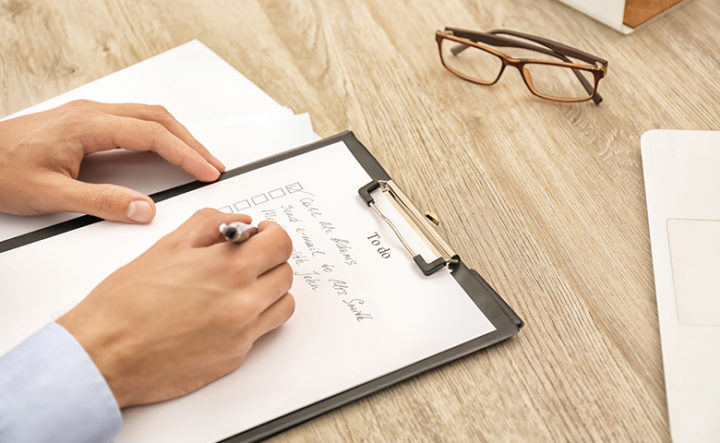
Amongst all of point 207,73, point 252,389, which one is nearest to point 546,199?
point 252,389

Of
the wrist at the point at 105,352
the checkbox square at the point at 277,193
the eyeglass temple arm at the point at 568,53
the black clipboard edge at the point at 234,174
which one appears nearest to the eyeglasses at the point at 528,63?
the eyeglass temple arm at the point at 568,53

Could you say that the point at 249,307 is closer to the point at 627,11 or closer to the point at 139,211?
the point at 139,211

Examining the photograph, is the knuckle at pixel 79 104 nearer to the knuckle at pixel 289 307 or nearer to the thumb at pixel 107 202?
the thumb at pixel 107 202

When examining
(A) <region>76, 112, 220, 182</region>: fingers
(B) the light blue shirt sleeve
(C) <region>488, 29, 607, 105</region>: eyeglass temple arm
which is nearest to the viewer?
(B) the light blue shirt sleeve

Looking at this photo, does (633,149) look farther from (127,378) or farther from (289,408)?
(127,378)

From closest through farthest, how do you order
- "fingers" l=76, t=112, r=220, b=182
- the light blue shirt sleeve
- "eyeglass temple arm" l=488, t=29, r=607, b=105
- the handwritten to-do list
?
the light blue shirt sleeve → the handwritten to-do list → "fingers" l=76, t=112, r=220, b=182 → "eyeglass temple arm" l=488, t=29, r=607, b=105

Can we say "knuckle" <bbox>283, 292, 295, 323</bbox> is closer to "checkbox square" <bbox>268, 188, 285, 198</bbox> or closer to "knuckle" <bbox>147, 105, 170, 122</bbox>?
"checkbox square" <bbox>268, 188, 285, 198</bbox>

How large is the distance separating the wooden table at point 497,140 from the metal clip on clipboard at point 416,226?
35 millimetres

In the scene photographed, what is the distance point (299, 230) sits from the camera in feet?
2.34

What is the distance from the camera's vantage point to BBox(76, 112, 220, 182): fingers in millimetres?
768

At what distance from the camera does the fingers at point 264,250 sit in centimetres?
61

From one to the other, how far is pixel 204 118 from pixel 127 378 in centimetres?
42

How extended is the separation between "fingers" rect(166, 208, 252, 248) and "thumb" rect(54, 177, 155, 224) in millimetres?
86

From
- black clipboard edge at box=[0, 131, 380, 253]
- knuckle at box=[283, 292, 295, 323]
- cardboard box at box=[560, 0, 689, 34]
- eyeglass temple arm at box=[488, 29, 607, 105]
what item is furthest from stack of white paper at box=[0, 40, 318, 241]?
cardboard box at box=[560, 0, 689, 34]
